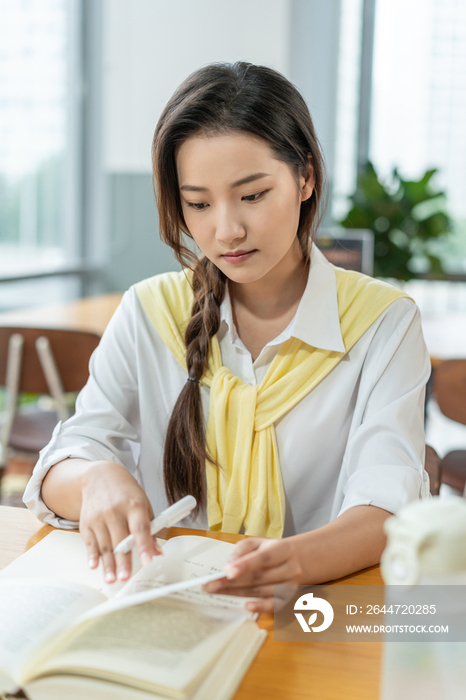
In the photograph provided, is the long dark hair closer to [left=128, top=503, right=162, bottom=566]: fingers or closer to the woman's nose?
the woman's nose

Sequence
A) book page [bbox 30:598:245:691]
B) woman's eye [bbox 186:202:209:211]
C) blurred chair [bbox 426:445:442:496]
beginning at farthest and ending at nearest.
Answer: blurred chair [bbox 426:445:442:496] < woman's eye [bbox 186:202:209:211] < book page [bbox 30:598:245:691]

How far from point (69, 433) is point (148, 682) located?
555 mm

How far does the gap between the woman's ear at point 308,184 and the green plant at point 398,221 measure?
8.85 feet

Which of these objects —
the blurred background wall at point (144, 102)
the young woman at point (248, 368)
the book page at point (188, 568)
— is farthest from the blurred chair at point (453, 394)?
the blurred background wall at point (144, 102)

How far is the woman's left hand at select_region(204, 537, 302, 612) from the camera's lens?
2.14 feet

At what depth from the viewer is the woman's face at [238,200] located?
3.12 feet

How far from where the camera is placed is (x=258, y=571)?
680 mm

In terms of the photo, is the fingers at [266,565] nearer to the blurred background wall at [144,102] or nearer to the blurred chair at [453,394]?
the blurred chair at [453,394]

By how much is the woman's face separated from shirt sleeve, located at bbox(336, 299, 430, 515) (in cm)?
23

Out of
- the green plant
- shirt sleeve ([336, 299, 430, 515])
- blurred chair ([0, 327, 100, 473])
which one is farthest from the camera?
the green plant

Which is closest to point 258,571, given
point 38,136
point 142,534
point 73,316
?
point 142,534

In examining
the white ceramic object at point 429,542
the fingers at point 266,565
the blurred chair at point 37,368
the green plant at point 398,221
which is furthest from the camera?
the green plant at point 398,221

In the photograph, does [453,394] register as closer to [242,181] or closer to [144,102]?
[242,181]

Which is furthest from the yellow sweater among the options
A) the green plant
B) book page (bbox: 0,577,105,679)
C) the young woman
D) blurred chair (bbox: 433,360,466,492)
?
the green plant
